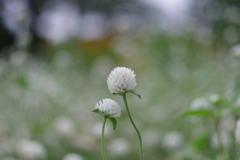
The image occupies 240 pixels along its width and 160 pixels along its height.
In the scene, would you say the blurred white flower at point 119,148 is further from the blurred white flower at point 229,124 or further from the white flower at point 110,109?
the white flower at point 110,109

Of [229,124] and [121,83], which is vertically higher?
[229,124]


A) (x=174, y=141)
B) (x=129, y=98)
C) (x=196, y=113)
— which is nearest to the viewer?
(x=196, y=113)

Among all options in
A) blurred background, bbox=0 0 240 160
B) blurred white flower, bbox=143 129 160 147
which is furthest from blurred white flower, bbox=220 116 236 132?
blurred white flower, bbox=143 129 160 147

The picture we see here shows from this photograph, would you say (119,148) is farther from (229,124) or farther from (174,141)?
(229,124)

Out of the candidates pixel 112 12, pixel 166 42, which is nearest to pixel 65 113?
pixel 166 42

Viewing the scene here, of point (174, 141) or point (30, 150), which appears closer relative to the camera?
point (30, 150)

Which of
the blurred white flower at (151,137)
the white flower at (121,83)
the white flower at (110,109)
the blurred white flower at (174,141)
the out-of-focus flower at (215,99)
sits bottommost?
the white flower at (110,109)

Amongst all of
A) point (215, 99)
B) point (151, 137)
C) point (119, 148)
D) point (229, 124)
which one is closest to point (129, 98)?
point (151, 137)

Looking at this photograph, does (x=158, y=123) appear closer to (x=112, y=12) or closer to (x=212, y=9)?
(x=212, y=9)

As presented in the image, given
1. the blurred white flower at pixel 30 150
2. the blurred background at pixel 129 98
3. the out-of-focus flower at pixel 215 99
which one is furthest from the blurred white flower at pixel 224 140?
the blurred white flower at pixel 30 150

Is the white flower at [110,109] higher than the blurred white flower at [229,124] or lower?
lower

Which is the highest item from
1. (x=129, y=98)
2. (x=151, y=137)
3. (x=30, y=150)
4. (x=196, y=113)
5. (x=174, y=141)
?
(x=129, y=98)
